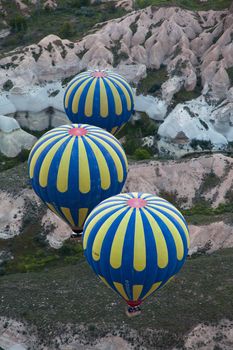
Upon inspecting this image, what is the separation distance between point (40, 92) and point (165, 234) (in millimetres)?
31323

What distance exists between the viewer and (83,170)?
2673 cm

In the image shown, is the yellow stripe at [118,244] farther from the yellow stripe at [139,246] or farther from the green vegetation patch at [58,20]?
→ the green vegetation patch at [58,20]

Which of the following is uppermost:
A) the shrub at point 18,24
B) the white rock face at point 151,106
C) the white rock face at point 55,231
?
the shrub at point 18,24

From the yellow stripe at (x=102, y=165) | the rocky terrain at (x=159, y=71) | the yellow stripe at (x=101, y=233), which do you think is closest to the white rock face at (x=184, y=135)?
the rocky terrain at (x=159, y=71)

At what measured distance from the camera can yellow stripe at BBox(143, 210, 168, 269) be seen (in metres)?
22.2

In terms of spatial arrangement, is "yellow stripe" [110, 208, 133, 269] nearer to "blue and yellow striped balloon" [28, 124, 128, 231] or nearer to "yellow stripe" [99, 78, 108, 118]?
"blue and yellow striped balloon" [28, 124, 128, 231]

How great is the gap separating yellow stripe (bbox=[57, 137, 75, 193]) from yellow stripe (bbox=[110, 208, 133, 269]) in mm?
5355

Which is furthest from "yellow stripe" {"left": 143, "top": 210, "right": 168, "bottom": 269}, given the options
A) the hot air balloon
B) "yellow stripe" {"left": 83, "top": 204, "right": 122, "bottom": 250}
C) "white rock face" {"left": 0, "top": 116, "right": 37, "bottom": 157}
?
"white rock face" {"left": 0, "top": 116, "right": 37, "bottom": 157}

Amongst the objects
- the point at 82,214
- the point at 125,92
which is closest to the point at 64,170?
the point at 82,214

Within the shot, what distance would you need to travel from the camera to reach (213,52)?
1997 inches

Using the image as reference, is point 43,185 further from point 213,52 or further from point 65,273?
point 213,52

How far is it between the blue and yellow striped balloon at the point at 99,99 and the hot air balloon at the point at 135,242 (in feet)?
47.5

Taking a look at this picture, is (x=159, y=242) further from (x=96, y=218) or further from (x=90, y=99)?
A: (x=90, y=99)

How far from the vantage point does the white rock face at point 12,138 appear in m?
46.9
